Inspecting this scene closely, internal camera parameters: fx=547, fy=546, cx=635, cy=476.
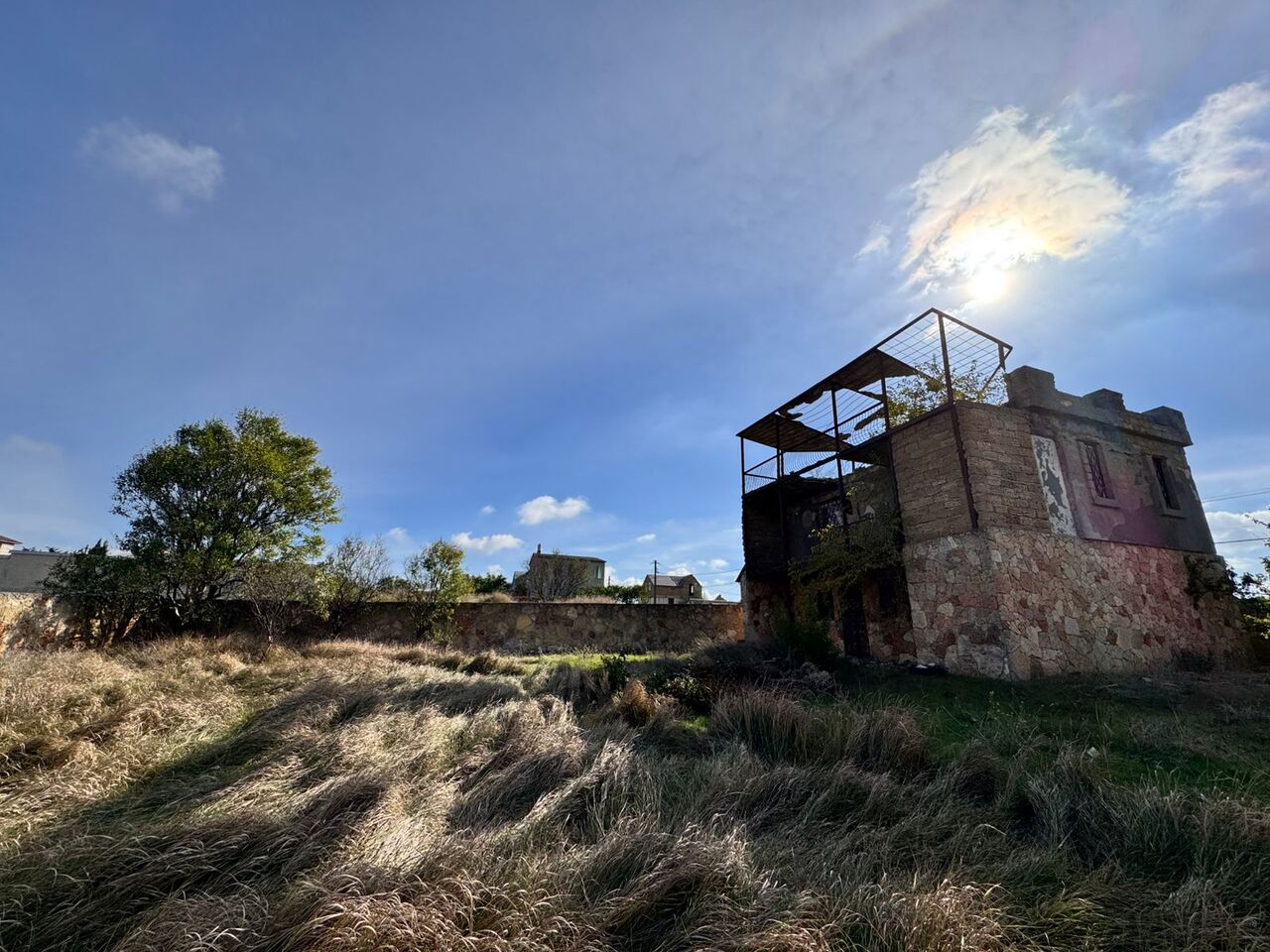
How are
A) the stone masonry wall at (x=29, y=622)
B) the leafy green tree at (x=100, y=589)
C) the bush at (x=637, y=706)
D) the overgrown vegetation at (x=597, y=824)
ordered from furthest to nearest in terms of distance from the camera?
the leafy green tree at (x=100, y=589) → the stone masonry wall at (x=29, y=622) → the bush at (x=637, y=706) → the overgrown vegetation at (x=597, y=824)

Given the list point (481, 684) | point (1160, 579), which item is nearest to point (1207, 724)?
point (1160, 579)

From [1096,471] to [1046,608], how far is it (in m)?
3.98

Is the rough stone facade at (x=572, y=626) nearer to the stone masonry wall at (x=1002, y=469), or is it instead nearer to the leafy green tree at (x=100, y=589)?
the leafy green tree at (x=100, y=589)

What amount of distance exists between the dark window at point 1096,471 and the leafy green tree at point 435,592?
49.8ft

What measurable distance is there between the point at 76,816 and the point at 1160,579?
16.2 metres

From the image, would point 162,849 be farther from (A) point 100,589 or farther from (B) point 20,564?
(B) point 20,564

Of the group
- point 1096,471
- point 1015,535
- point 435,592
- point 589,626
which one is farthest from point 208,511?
point 1096,471

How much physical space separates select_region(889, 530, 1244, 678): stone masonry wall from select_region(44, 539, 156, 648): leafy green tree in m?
14.6

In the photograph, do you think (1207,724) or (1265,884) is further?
(1207,724)

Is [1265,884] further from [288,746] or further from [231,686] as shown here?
[231,686]

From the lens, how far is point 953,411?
10297 millimetres

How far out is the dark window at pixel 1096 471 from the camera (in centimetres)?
1126

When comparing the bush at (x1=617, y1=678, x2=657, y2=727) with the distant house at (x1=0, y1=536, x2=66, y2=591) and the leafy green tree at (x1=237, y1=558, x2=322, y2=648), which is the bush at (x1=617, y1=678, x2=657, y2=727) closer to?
the leafy green tree at (x1=237, y1=558, x2=322, y2=648)

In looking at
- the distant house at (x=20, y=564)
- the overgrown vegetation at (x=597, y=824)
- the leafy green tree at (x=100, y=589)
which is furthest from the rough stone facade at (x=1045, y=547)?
the distant house at (x=20, y=564)
